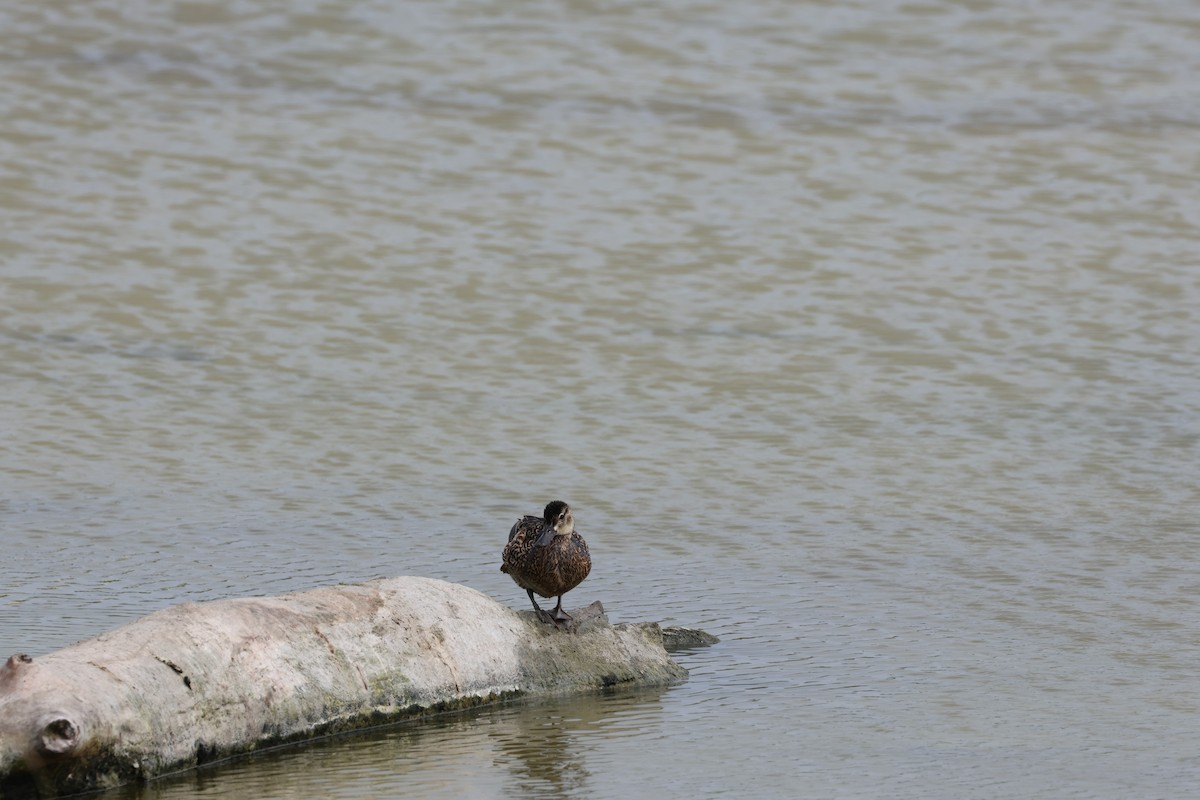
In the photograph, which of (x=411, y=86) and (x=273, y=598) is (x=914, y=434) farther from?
(x=411, y=86)

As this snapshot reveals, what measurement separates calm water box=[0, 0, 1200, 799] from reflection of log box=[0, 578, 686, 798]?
0.10 meters

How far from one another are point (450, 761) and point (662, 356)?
548 centimetres

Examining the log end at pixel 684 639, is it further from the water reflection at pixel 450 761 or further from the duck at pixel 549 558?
the water reflection at pixel 450 761

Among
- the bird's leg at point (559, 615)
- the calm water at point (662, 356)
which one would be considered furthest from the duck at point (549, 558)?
the calm water at point (662, 356)

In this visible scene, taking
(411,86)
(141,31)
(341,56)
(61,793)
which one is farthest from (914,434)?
(141,31)

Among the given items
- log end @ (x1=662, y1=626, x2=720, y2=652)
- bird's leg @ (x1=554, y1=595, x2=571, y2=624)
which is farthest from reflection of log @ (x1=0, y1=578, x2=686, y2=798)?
log end @ (x1=662, y1=626, x2=720, y2=652)

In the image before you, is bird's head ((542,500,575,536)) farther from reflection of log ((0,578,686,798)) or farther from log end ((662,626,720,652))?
log end ((662,626,720,652))

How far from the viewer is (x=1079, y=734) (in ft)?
17.5

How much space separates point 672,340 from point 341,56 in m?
6.25

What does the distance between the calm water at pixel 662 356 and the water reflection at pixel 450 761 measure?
18 mm

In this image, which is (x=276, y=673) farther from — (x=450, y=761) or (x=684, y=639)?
(x=684, y=639)

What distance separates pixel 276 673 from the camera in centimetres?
512

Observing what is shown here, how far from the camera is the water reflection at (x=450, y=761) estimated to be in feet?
15.6

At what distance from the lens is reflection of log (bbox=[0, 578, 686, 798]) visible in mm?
4625
